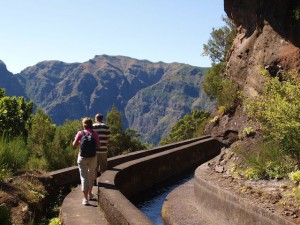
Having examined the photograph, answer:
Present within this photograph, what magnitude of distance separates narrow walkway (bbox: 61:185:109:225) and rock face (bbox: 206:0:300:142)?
813cm

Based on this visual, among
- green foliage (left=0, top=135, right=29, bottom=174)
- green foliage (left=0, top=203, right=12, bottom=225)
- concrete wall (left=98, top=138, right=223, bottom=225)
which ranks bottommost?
concrete wall (left=98, top=138, right=223, bottom=225)

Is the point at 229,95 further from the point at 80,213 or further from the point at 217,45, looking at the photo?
the point at 217,45

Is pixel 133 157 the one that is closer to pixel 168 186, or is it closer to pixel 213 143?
pixel 168 186

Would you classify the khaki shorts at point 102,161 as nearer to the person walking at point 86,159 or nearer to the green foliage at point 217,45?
the person walking at point 86,159

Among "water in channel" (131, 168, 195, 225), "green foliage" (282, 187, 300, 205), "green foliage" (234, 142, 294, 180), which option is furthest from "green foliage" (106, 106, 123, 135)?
"green foliage" (282, 187, 300, 205)

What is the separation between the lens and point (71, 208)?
8211 mm

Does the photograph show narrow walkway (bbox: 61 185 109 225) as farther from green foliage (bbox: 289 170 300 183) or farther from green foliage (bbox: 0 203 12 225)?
green foliage (bbox: 289 170 300 183)

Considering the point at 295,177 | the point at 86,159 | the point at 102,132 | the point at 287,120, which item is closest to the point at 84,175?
the point at 86,159

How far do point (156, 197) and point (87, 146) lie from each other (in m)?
5.27

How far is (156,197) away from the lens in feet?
43.5

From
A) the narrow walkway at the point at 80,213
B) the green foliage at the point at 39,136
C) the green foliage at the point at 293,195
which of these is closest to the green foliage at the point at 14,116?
the green foliage at the point at 39,136

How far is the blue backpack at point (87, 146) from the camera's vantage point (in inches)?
342

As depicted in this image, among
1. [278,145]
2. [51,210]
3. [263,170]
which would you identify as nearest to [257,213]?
[263,170]

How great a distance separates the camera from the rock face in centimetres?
1473
